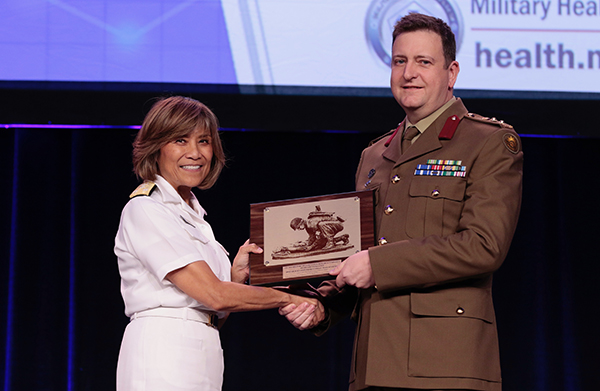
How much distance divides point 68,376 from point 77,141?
49.0 inches

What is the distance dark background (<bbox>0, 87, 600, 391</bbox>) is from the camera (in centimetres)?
320

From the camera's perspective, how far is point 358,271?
1.73 m

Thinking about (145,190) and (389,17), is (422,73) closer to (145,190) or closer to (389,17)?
(145,190)

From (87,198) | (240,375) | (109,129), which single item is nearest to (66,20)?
(109,129)

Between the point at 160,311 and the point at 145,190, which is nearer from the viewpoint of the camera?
the point at 160,311

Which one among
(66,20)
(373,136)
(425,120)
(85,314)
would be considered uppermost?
(66,20)

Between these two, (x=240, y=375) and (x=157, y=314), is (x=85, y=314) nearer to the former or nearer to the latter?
(x=240, y=375)

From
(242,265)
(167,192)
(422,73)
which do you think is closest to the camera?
(422,73)

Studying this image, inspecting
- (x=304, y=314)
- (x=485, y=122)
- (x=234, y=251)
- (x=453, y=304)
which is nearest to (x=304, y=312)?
(x=304, y=314)

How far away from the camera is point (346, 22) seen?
125 inches

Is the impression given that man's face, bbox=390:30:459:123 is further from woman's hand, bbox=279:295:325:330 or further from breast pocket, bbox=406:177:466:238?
woman's hand, bbox=279:295:325:330

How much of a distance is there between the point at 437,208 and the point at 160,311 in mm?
824

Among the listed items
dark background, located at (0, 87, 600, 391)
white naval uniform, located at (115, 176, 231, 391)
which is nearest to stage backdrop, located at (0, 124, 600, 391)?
dark background, located at (0, 87, 600, 391)

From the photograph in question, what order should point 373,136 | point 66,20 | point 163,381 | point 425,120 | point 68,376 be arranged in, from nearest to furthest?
point 163,381, point 425,120, point 66,20, point 68,376, point 373,136
